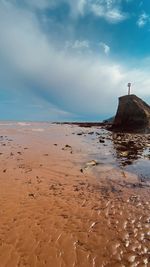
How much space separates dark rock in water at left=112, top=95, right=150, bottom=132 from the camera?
31.4 metres

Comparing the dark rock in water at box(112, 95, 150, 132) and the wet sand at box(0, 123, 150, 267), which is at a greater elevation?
the dark rock in water at box(112, 95, 150, 132)

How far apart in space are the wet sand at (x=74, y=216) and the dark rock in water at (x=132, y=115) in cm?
2157

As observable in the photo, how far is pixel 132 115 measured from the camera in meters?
32.3

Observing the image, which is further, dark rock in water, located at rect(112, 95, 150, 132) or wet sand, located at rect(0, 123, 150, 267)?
dark rock in water, located at rect(112, 95, 150, 132)

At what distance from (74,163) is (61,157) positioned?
1572mm

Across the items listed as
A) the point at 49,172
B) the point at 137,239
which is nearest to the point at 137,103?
the point at 49,172

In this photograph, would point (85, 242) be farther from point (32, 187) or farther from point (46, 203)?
point (32, 187)

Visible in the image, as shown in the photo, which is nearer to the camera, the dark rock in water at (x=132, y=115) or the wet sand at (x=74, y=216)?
the wet sand at (x=74, y=216)

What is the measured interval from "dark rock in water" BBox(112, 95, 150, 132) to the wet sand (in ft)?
70.8

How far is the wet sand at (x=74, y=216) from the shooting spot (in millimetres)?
A: 4316

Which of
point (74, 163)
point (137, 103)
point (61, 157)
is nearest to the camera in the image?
point (74, 163)

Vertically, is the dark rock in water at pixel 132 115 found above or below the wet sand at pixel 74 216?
above

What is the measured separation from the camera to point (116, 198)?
7.18 metres

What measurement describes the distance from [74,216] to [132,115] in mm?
27979
